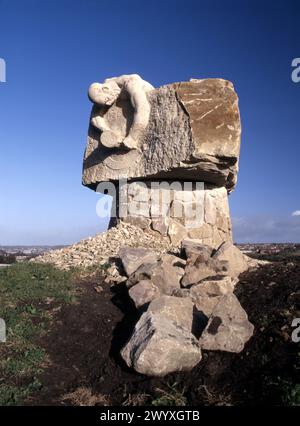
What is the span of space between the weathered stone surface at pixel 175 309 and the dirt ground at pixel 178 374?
0.53 m

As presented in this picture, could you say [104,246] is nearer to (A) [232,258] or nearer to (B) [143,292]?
(B) [143,292]

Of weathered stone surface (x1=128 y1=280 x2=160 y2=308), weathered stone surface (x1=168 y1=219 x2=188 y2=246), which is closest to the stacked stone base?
weathered stone surface (x1=168 y1=219 x2=188 y2=246)

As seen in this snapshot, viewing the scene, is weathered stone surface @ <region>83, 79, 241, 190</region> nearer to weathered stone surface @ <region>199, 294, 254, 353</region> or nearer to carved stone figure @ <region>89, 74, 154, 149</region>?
carved stone figure @ <region>89, 74, 154, 149</region>

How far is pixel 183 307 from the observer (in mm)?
5320

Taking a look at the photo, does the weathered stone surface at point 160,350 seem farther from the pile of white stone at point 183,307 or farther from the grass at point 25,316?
the grass at point 25,316

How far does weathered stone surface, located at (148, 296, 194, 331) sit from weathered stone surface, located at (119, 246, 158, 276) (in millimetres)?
1432

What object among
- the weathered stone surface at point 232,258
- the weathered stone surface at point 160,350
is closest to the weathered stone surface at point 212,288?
the weathered stone surface at point 232,258

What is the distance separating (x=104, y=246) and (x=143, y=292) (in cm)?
262

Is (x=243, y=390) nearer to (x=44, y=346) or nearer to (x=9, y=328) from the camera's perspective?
(x=44, y=346)
